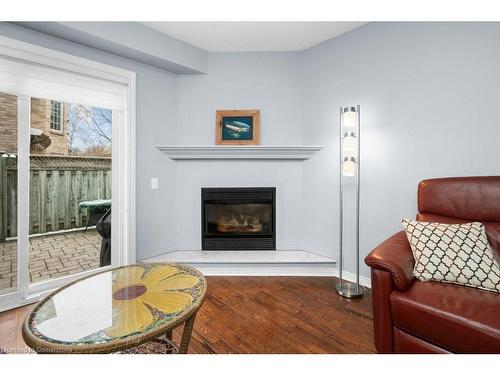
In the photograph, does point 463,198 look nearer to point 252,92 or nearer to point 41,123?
point 252,92

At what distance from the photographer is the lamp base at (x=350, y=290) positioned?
7.13 feet

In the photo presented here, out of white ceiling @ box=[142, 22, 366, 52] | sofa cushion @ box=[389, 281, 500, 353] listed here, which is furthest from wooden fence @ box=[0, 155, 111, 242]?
sofa cushion @ box=[389, 281, 500, 353]

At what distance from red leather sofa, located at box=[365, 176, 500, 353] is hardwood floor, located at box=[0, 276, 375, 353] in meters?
0.33

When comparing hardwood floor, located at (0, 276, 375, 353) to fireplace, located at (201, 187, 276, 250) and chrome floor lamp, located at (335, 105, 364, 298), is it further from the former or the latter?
fireplace, located at (201, 187, 276, 250)

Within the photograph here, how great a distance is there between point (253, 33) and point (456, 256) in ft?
8.31

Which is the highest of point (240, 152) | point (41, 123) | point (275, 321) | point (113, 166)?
point (41, 123)

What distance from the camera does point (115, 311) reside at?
107 cm

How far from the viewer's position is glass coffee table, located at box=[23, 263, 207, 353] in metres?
0.89

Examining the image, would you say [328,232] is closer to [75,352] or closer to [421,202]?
[421,202]

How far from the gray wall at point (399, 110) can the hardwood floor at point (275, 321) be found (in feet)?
2.15

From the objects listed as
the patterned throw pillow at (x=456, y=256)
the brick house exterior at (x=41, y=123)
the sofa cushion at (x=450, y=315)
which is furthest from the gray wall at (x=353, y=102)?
the sofa cushion at (x=450, y=315)

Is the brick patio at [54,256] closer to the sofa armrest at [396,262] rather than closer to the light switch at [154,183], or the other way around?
the light switch at [154,183]

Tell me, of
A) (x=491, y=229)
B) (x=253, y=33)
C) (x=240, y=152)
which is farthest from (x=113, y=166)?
(x=491, y=229)
